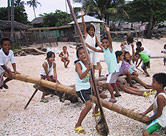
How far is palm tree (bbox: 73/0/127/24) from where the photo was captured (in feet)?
70.4

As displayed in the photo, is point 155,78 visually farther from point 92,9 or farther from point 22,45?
point 92,9

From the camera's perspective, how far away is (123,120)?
2.93 meters

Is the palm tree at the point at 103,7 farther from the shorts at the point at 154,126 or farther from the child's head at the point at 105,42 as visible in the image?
the shorts at the point at 154,126

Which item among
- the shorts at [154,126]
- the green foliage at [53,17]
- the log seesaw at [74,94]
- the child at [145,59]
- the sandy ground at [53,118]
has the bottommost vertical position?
the sandy ground at [53,118]

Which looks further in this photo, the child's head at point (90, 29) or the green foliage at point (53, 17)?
the green foliage at point (53, 17)

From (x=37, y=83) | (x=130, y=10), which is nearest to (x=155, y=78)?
(x=37, y=83)

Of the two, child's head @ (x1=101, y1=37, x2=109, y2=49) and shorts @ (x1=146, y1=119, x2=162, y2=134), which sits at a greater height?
child's head @ (x1=101, y1=37, x2=109, y2=49)

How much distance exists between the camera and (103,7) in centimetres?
2253

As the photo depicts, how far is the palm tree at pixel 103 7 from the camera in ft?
70.4

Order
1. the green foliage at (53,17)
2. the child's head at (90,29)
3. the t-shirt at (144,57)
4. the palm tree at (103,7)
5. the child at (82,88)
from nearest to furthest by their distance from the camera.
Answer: the child at (82,88), the child's head at (90,29), the t-shirt at (144,57), the palm tree at (103,7), the green foliage at (53,17)

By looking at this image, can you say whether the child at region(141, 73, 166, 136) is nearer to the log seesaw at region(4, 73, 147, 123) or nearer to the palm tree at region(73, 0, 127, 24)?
the log seesaw at region(4, 73, 147, 123)

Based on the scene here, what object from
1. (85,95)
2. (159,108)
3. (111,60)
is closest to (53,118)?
(85,95)

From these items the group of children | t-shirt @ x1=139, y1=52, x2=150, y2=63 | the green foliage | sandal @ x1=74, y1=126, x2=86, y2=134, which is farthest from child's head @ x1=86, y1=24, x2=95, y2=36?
the green foliage

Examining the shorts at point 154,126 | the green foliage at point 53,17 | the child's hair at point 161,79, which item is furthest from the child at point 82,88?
the green foliage at point 53,17
